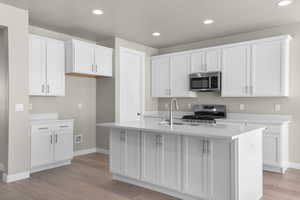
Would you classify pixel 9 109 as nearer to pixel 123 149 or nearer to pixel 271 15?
pixel 123 149

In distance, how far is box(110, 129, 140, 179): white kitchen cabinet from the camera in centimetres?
318

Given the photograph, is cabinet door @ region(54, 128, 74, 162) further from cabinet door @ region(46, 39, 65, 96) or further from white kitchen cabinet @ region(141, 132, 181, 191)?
Answer: white kitchen cabinet @ region(141, 132, 181, 191)

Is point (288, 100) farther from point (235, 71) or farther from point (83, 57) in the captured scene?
point (83, 57)

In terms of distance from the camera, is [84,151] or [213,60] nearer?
[213,60]

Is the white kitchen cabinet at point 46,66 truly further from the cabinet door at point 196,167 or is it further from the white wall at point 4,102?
the cabinet door at point 196,167

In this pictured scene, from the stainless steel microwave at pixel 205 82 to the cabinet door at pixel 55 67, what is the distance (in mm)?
2805

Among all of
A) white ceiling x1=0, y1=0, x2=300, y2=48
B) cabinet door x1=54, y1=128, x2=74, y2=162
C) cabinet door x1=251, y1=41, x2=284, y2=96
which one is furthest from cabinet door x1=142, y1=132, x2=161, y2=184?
cabinet door x1=251, y1=41, x2=284, y2=96

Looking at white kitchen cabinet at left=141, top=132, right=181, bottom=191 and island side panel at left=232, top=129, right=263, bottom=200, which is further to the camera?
white kitchen cabinet at left=141, top=132, right=181, bottom=191

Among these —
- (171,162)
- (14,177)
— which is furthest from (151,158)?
(14,177)

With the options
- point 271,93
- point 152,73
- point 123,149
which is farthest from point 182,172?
point 152,73

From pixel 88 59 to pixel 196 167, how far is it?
317cm

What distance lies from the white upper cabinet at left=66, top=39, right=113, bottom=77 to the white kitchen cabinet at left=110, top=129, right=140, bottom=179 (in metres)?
1.73

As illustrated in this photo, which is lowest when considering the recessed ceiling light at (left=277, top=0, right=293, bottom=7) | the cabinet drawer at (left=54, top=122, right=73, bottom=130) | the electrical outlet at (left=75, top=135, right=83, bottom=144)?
the electrical outlet at (left=75, top=135, right=83, bottom=144)

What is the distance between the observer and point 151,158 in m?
3.01
